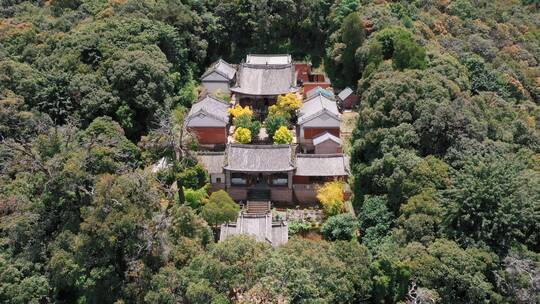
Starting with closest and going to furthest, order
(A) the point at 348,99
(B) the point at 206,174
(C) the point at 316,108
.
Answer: (B) the point at 206,174
(C) the point at 316,108
(A) the point at 348,99

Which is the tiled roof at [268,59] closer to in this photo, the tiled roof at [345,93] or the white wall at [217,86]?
the white wall at [217,86]

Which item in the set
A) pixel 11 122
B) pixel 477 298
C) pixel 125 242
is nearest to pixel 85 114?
pixel 11 122

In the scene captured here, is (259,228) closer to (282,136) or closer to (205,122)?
(282,136)

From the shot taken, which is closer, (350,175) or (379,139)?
(379,139)

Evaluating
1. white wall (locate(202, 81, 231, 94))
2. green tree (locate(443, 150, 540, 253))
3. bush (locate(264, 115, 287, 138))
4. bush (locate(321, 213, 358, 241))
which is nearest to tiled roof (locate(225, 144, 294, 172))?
bush (locate(264, 115, 287, 138))

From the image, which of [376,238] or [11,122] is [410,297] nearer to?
[376,238]

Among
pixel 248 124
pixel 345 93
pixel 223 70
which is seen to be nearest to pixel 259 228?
pixel 248 124

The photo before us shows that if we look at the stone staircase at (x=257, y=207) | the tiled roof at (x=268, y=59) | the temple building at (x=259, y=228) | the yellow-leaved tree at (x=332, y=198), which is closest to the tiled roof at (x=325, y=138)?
the yellow-leaved tree at (x=332, y=198)
